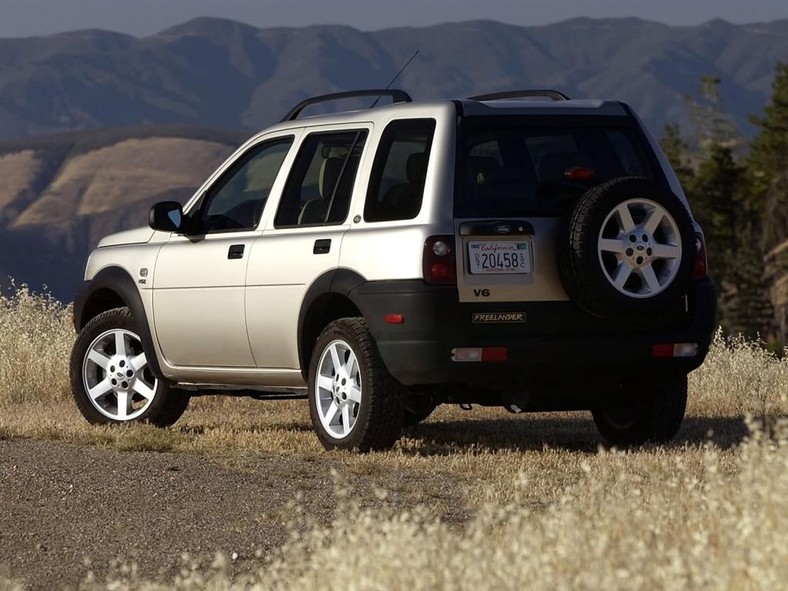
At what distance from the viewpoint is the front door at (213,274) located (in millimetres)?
9961

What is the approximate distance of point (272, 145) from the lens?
33.6ft

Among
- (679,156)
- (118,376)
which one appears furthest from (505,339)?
(679,156)

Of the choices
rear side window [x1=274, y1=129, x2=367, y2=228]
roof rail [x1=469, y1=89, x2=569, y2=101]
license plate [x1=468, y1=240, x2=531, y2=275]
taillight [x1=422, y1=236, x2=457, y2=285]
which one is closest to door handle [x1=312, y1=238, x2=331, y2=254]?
rear side window [x1=274, y1=129, x2=367, y2=228]

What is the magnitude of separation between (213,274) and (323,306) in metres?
0.96

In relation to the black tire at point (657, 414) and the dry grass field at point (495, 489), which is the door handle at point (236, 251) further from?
the black tire at point (657, 414)

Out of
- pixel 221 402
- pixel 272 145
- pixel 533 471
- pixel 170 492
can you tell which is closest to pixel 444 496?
pixel 533 471

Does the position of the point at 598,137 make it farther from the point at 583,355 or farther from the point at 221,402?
the point at 221,402

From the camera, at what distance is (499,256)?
8672 mm

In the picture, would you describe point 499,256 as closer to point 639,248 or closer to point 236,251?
point 639,248

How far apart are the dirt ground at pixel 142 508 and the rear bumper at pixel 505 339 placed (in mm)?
654

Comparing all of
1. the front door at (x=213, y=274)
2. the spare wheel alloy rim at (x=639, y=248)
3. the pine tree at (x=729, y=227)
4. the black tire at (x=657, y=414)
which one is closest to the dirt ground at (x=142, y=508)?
the front door at (x=213, y=274)

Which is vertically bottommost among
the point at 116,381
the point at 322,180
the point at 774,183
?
the point at 774,183

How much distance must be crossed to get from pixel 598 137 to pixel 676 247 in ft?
2.81

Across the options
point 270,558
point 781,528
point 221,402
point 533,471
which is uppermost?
point 781,528
